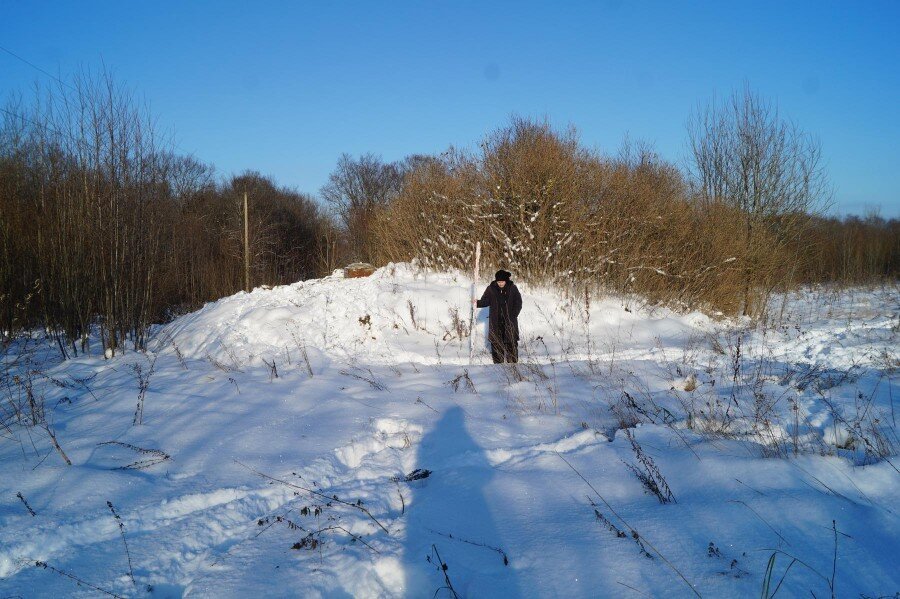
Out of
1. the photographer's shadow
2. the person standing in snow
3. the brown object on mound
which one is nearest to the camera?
the photographer's shadow

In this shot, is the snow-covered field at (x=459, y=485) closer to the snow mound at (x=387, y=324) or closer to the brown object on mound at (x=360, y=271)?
the snow mound at (x=387, y=324)

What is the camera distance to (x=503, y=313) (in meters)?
8.66

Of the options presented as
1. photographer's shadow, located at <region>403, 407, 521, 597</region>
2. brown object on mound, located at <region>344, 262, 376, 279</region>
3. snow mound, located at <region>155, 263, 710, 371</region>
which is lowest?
photographer's shadow, located at <region>403, 407, 521, 597</region>

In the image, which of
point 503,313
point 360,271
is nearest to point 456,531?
point 503,313

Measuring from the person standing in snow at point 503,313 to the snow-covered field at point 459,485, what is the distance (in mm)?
1612

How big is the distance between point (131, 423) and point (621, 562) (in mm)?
4692

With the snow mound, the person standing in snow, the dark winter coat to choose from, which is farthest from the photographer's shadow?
the snow mound

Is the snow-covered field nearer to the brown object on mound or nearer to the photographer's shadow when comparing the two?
the photographer's shadow

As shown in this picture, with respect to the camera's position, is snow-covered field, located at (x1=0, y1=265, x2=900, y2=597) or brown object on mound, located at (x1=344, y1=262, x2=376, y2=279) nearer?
snow-covered field, located at (x1=0, y1=265, x2=900, y2=597)

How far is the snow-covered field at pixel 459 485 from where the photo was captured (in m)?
2.48

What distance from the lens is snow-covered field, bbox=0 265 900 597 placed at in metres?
2.48

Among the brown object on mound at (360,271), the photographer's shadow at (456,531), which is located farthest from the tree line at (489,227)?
the photographer's shadow at (456,531)

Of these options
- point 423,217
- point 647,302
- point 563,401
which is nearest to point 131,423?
point 563,401

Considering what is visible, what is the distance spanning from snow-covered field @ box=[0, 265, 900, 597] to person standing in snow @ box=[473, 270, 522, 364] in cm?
161
